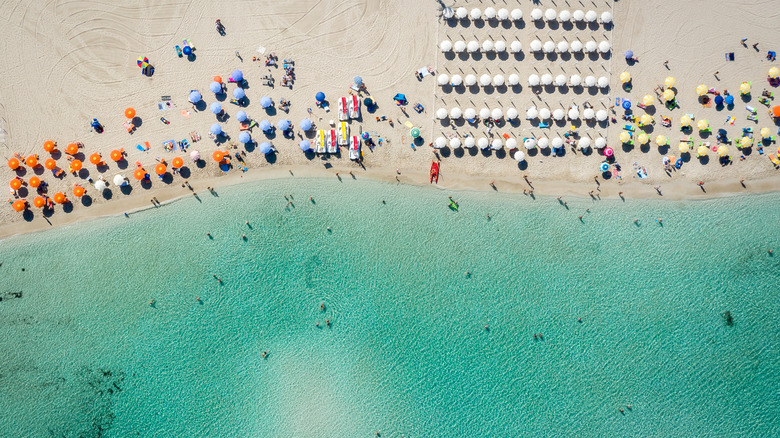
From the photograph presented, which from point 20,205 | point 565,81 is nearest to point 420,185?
point 565,81

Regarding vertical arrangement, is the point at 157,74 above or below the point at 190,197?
above

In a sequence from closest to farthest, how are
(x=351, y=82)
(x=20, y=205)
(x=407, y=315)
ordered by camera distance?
(x=20, y=205) → (x=407, y=315) → (x=351, y=82)

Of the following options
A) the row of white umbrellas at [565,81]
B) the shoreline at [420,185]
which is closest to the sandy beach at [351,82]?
the shoreline at [420,185]

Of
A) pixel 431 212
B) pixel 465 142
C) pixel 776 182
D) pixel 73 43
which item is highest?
pixel 73 43

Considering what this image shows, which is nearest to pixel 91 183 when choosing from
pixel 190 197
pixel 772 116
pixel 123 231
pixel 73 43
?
pixel 123 231

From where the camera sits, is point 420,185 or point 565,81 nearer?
point 565,81

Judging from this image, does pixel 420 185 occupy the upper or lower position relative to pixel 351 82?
lower

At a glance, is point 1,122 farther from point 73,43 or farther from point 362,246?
point 362,246

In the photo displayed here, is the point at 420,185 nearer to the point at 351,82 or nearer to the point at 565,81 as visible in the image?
the point at 351,82
